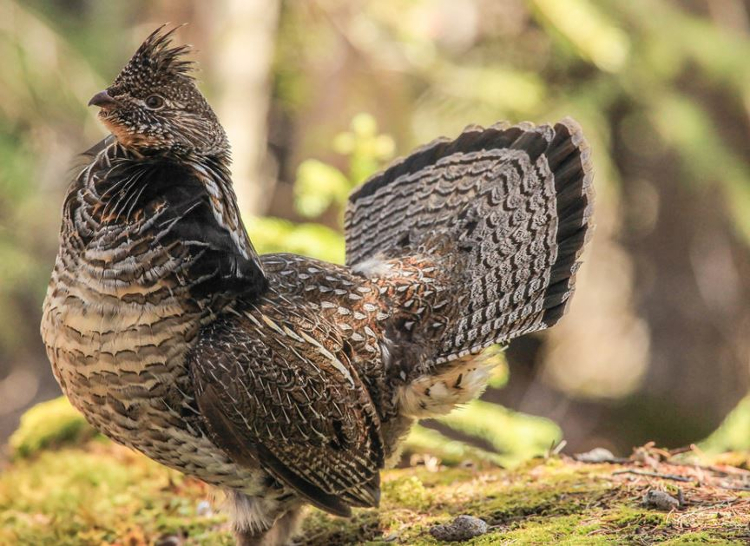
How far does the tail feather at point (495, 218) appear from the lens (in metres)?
3.96

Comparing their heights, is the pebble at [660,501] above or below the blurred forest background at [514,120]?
below

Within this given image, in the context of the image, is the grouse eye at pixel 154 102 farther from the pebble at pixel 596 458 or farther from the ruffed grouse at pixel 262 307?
the pebble at pixel 596 458

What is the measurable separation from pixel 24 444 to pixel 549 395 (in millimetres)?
7476

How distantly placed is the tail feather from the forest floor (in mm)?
736

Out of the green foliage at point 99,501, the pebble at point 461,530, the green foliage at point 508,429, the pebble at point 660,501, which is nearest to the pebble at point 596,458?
the green foliage at point 508,429

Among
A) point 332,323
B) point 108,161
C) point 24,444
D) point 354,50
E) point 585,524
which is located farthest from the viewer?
point 354,50

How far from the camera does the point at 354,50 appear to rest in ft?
30.4

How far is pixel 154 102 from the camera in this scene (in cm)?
366

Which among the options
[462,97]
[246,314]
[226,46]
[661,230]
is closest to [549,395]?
[661,230]

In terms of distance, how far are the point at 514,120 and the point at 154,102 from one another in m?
5.13

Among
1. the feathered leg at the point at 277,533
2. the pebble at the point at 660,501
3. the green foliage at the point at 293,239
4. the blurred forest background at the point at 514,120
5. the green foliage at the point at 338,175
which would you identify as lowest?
the feathered leg at the point at 277,533

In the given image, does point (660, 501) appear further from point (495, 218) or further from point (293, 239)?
point (293, 239)

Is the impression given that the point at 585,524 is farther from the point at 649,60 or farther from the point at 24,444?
the point at 649,60

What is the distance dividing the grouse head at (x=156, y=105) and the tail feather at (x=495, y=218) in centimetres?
124
